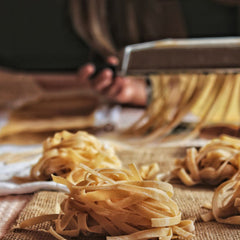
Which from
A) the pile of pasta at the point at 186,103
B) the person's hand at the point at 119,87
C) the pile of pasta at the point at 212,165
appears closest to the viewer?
the pile of pasta at the point at 212,165

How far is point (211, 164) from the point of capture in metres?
0.69

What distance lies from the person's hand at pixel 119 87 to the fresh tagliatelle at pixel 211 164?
26.3 inches

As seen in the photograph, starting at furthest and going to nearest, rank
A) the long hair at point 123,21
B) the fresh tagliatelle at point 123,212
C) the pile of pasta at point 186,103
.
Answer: the long hair at point 123,21
the pile of pasta at point 186,103
the fresh tagliatelle at point 123,212

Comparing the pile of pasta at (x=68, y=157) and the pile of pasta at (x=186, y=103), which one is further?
the pile of pasta at (x=186, y=103)

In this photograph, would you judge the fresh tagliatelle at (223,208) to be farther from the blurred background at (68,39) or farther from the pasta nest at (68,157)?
the blurred background at (68,39)

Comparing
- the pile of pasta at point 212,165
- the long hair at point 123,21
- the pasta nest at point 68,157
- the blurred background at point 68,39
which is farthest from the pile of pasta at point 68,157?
the long hair at point 123,21

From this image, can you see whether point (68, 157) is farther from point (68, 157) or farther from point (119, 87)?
point (119, 87)

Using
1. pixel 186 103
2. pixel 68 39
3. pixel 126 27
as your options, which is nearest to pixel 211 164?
pixel 186 103

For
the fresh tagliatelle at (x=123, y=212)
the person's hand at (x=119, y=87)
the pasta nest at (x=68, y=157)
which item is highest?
the fresh tagliatelle at (x=123, y=212)

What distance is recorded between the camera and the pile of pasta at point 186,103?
108 centimetres

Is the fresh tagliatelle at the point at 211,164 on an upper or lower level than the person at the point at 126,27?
upper

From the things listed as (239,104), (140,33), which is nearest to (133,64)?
(239,104)

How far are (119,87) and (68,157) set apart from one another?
3.36 ft

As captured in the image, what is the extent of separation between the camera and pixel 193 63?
0.91m
